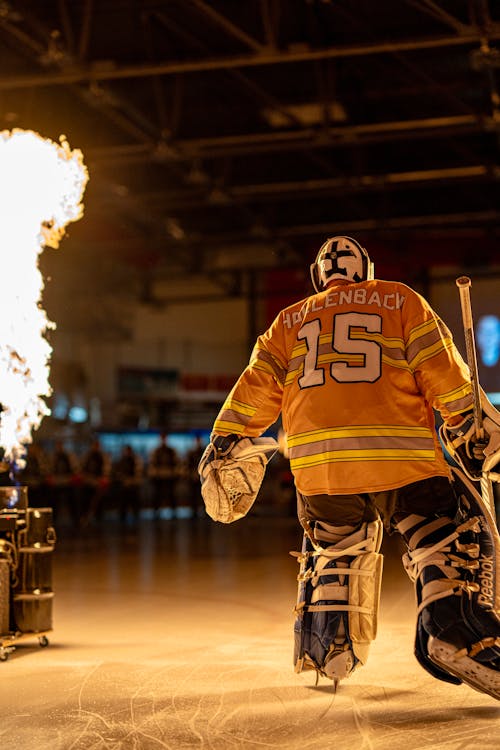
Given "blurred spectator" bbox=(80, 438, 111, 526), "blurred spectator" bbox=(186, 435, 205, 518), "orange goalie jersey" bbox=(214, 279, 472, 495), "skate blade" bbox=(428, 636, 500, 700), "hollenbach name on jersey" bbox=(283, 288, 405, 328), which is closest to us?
"skate blade" bbox=(428, 636, 500, 700)

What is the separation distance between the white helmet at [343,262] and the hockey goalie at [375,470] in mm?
194

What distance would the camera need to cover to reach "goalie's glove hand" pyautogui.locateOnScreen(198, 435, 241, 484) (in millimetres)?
4434

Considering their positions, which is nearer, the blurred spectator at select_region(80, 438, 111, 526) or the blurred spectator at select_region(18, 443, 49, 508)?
the blurred spectator at select_region(18, 443, 49, 508)

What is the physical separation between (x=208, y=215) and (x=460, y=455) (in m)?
19.4

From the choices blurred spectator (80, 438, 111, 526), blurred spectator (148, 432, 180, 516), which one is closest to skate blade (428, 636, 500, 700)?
blurred spectator (80, 438, 111, 526)

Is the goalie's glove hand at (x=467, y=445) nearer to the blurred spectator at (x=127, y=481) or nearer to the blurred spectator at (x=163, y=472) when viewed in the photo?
the blurred spectator at (x=127, y=481)

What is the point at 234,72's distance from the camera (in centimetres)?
1282

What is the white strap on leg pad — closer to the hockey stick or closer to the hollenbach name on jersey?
the hockey stick

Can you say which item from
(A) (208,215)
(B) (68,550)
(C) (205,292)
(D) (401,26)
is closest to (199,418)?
(C) (205,292)

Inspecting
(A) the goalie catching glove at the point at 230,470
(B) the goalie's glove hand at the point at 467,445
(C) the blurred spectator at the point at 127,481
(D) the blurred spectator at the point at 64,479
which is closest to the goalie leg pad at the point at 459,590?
(B) the goalie's glove hand at the point at 467,445

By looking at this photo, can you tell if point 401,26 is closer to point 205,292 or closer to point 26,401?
point 26,401

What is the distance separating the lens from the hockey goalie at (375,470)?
4051mm

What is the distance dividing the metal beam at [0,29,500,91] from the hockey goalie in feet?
23.7

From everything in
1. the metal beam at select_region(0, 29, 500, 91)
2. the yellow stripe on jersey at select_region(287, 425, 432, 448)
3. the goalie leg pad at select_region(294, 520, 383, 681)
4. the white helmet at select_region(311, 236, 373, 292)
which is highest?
the metal beam at select_region(0, 29, 500, 91)
